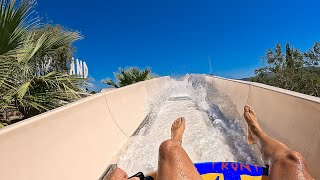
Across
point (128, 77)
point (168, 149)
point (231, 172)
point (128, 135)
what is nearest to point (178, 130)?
point (231, 172)

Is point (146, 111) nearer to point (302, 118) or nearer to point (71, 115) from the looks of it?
point (71, 115)

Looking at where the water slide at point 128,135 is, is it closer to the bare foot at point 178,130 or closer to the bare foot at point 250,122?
the bare foot at point 250,122

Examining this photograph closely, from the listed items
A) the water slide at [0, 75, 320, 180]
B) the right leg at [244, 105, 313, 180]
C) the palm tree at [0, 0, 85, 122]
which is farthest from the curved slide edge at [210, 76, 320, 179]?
the palm tree at [0, 0, 85, 122]

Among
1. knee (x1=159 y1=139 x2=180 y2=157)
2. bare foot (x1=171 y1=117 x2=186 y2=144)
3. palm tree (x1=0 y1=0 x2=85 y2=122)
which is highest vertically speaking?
palm tree (x1=0 y1=0 x2=85 y2=122)

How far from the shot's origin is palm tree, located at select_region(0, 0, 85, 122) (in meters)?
3.61

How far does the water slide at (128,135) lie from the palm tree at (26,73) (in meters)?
0.73

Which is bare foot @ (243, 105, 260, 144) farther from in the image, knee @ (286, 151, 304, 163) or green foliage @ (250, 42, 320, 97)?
green foliage @ (250, 42, 320, 97)

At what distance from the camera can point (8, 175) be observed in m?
1.61

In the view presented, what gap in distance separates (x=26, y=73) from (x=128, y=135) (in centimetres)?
160

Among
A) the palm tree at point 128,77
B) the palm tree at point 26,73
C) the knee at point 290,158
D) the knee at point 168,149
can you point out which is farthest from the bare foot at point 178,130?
the palm tree at point 128,77

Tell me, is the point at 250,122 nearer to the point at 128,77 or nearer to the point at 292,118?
the point at 292,118

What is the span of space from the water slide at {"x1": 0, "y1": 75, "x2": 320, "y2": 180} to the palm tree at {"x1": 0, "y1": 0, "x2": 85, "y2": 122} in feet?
2.40

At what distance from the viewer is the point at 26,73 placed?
412cm

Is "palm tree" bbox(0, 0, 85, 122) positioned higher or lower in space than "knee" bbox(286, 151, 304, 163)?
higher
